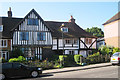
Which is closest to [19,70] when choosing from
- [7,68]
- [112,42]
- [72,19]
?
[7,68]

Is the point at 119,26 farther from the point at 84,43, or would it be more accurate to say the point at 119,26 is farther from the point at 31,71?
the point at 31,71

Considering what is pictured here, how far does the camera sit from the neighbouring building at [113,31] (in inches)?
1337

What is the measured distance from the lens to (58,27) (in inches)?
1300

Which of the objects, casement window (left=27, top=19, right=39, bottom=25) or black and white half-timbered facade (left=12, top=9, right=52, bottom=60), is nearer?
black and white half-timbered facade (left=12, top=9, right=52, bottom=60)

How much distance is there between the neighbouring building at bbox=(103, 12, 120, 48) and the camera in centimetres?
3397

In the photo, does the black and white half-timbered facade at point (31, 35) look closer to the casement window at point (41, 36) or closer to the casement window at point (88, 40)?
the casement window at point (41, 36)

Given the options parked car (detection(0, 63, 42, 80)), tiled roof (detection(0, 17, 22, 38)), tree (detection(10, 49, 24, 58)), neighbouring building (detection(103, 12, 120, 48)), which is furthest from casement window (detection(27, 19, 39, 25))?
neighbouring building (detection(103, 12, 120, 48))

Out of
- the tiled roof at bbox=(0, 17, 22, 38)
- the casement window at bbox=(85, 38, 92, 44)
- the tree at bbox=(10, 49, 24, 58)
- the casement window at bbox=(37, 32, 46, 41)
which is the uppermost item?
the tiled roof at bbox=(0, 17, 22, 38)

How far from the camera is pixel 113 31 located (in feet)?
116

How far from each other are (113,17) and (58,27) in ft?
43.4

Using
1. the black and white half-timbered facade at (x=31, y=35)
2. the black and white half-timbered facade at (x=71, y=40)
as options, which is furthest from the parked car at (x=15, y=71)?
the black and white half-timbered facade at (x=71, y=40)

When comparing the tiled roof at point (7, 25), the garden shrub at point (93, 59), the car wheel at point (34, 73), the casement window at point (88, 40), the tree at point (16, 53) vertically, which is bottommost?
the car wheel at point (34, 73)

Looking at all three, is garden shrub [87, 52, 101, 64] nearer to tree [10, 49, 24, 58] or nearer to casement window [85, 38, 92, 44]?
casement window [85, 38, 92, 44]

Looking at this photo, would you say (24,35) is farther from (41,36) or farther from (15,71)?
(15,71)
